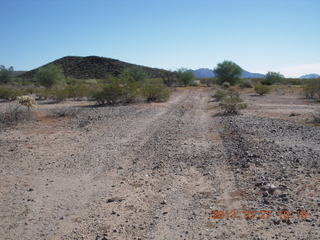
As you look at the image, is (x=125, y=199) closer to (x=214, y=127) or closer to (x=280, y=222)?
(x=280, y=222)

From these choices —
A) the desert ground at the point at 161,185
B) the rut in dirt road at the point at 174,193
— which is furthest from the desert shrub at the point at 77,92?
the rut in dirt road at the point at 174,193

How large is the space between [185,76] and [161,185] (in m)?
59.3

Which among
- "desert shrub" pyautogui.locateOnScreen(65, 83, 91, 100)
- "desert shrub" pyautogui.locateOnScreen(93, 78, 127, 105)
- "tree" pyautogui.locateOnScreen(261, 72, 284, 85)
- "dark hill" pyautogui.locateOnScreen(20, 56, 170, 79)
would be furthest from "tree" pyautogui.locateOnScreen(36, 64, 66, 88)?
"tree" pyautogui.locateOnScreen(261, 72, 284, 85)

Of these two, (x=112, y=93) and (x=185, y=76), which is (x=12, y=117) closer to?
(x=112, y=93)

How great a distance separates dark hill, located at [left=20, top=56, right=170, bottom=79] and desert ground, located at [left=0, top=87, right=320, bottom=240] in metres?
74.8

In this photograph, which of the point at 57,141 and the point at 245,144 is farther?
the point at 57,141

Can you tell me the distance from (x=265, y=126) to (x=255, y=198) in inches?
302

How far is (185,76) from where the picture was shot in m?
63.7

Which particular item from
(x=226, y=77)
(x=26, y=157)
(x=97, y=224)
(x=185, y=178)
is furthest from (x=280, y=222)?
(x=226, y=77)

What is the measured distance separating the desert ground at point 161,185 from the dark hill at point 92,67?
2945 inches

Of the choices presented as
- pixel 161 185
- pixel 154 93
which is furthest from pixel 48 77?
pixel 161 185

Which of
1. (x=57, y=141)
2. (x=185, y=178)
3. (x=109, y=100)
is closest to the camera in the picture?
(x=185, y=178)

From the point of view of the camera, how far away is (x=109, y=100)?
23.3m

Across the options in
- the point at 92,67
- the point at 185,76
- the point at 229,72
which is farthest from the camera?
the point at 92,67
